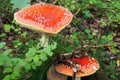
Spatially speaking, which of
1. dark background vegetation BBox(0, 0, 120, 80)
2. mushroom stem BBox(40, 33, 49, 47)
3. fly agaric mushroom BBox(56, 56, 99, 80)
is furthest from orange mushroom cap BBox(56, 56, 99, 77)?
mushroom stem BBox(40, 33, 49, 47)

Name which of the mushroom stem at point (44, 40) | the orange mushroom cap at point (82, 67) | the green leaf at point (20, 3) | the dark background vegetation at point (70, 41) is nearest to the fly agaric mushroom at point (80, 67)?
the orange mushroom cap at point (82, 67)

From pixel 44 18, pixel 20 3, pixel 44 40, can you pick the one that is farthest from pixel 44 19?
pixel 20 3

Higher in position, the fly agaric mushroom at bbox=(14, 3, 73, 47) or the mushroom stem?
the fly agaric mushroom at bbox=(14, 3, 73, 47)

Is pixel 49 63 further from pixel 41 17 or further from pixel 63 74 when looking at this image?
pixel 41 17

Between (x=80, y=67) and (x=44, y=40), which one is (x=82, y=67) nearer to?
(x=80, y=67)

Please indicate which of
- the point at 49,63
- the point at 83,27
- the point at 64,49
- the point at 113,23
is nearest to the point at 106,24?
the point at 113,23

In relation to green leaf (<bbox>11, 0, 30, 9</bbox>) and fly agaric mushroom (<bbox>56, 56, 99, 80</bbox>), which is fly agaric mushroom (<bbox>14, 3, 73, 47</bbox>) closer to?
fly agaric mushroom (<bbox>56, 56, 99, 80</bbox>)

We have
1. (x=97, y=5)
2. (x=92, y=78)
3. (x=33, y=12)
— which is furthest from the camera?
(x=97, y=5)

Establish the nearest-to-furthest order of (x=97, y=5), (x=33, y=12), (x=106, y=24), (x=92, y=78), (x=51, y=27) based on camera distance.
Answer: (x=51, y=27) < (x=33, y=12) < (x=92, y=78) < (x=106, y=24) < (x=97, y=5)
